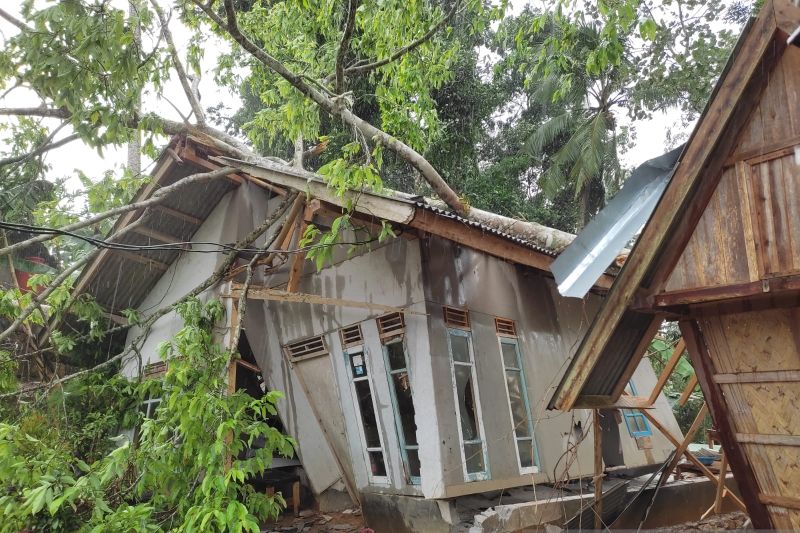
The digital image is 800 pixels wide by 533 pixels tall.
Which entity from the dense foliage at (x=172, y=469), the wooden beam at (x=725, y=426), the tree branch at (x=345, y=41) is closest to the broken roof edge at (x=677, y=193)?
the wooden beam at (x=725, y=426)

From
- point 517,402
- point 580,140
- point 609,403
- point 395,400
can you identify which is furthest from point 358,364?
point 580,140

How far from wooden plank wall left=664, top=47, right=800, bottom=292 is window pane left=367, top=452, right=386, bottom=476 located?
430 centimetres

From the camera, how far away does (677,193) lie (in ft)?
12.4

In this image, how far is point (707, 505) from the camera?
781cm

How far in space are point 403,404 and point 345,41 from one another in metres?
4.30

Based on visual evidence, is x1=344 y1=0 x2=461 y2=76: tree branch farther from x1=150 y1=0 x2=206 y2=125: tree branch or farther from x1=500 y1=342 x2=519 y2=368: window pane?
x1=500 y1=342 x2=519 y2=368: window pane

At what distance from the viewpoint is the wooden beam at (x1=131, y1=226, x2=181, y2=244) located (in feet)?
29.3

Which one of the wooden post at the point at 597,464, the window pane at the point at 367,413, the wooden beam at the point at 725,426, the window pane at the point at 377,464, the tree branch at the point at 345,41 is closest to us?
the wooden beam at the point at 725,426

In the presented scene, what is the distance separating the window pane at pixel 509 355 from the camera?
7371 mm

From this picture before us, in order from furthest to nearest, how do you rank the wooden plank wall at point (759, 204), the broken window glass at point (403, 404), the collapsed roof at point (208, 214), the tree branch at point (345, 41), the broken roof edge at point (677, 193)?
1. the broken window glass at point (403, 404)
2. the tree branch at point (345, 41)
3. the collapsed roof at point (208, 214)
4. the broken roof edge at point (677, 193)
5. the wooden plank wall at point (759, 204)

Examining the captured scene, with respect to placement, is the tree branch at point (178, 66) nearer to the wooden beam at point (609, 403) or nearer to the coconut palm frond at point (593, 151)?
the wooden beam at point (609, 403)

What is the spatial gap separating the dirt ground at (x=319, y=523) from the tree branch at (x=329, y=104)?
4478 mm

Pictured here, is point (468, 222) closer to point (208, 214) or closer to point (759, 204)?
point (759, 204)

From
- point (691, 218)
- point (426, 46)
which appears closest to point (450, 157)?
point (426, 46)
